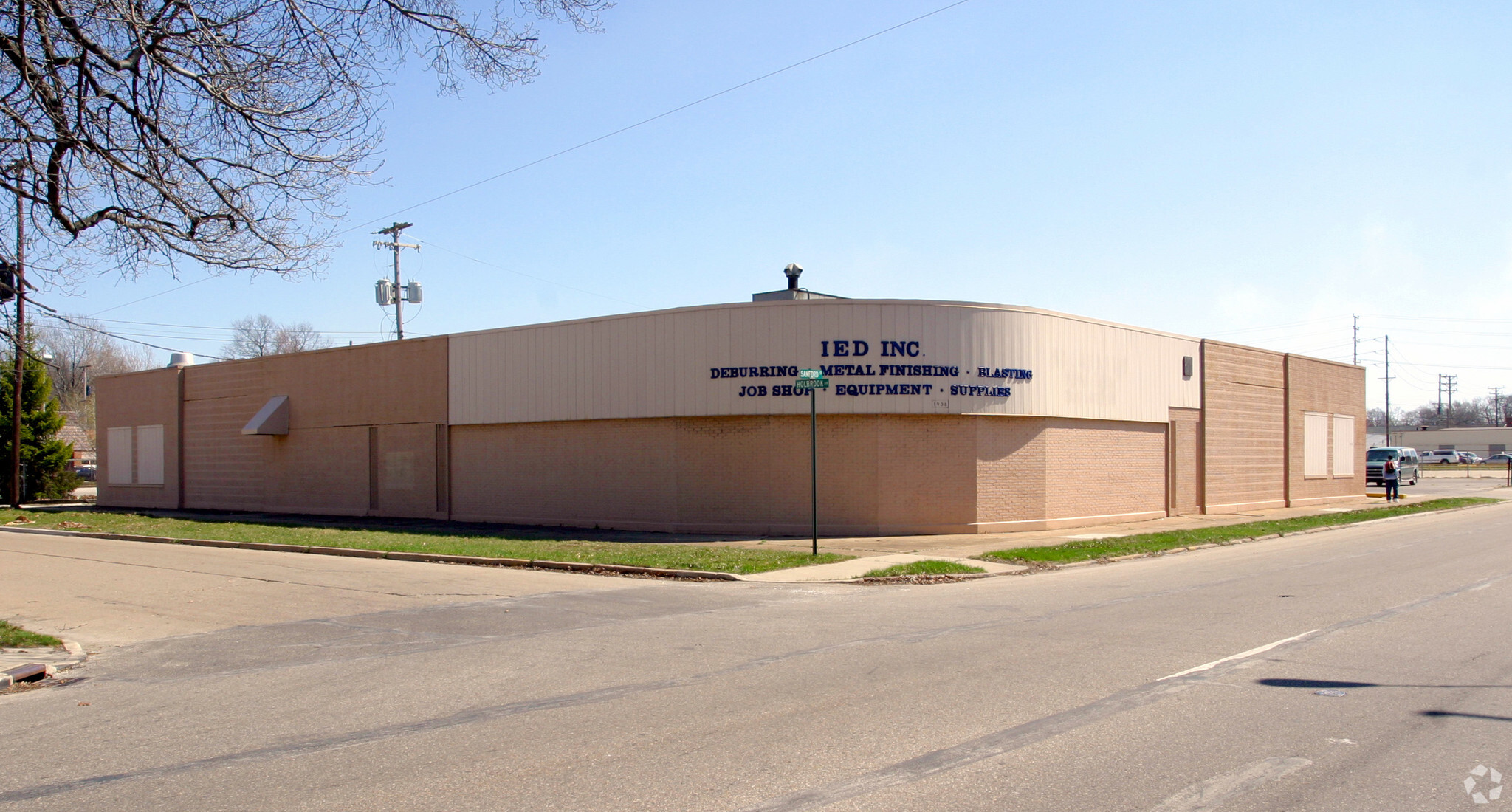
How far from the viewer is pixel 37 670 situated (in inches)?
382

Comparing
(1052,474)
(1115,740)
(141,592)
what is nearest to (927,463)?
(1052,474)

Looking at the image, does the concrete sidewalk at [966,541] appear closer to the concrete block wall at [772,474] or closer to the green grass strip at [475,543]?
the concrete block wall at [772,474]

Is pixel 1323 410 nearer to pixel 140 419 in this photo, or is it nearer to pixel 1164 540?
pixel 1164 540

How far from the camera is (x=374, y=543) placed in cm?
2222

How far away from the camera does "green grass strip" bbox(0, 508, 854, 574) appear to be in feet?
60.6

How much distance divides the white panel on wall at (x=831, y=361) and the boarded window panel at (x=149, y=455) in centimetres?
2025

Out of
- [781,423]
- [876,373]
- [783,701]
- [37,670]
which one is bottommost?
[37,670]

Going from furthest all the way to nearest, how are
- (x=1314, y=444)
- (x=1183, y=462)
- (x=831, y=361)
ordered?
(x=1314, y=444) < (x=1183, y=462) < (x=831, y=361)

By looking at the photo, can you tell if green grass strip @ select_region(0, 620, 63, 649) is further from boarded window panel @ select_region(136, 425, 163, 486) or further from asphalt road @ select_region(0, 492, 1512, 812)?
boarded window panel @ select_region(136, 425, 163, 486)

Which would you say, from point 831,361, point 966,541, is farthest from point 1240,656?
point 831,361

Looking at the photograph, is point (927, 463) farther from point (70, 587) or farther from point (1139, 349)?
point (70, 587)

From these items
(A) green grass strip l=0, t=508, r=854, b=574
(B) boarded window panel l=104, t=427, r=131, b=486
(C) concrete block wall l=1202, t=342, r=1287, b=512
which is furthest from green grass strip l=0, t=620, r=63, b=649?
(B) boarded window panel l=104, t=427, r=131, b=486

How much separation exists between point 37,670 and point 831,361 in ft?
55.3

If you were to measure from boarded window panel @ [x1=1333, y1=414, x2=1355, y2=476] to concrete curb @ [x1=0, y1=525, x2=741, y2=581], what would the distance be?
31.2 m
